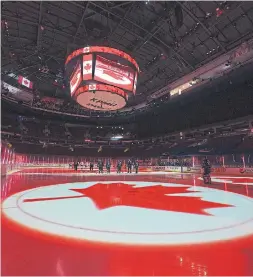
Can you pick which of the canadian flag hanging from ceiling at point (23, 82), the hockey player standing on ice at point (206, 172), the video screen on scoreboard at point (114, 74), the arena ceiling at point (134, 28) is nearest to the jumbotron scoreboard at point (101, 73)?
the video screen on scoreboard at point (114, 74)

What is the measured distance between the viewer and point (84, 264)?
2.29m

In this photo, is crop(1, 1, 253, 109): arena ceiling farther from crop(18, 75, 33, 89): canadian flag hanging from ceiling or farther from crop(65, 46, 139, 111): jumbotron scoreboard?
crop(18, 75, 33, 89): canadian flag hanging from ceiling

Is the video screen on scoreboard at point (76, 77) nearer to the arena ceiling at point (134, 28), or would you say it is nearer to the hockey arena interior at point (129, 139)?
the hockey arena interior at point (129, 139)

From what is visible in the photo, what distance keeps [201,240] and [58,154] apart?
39.0 m

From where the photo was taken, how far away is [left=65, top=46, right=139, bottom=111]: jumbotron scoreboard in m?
11.5

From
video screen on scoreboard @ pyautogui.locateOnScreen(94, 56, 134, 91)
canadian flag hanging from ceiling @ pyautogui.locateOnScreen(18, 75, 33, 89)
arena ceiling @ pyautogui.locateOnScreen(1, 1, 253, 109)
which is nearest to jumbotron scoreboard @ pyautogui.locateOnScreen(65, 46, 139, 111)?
video screen on scoreboard @ pyautogui.locateOnScreen(94, 56, 134, 91)

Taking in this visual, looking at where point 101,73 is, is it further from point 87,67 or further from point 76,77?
point 76,77

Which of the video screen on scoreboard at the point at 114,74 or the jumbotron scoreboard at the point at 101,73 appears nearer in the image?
the jumbotron scoreboard at the point at 101,73

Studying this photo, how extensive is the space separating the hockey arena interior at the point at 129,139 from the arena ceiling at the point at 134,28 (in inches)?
3.5

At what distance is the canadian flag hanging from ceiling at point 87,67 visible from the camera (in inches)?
453

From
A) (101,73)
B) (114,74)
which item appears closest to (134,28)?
(114,74)

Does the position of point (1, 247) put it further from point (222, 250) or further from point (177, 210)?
point (177, 210)

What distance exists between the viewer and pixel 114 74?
12.3 metres

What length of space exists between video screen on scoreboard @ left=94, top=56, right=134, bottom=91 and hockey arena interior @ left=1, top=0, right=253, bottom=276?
0.07 m
